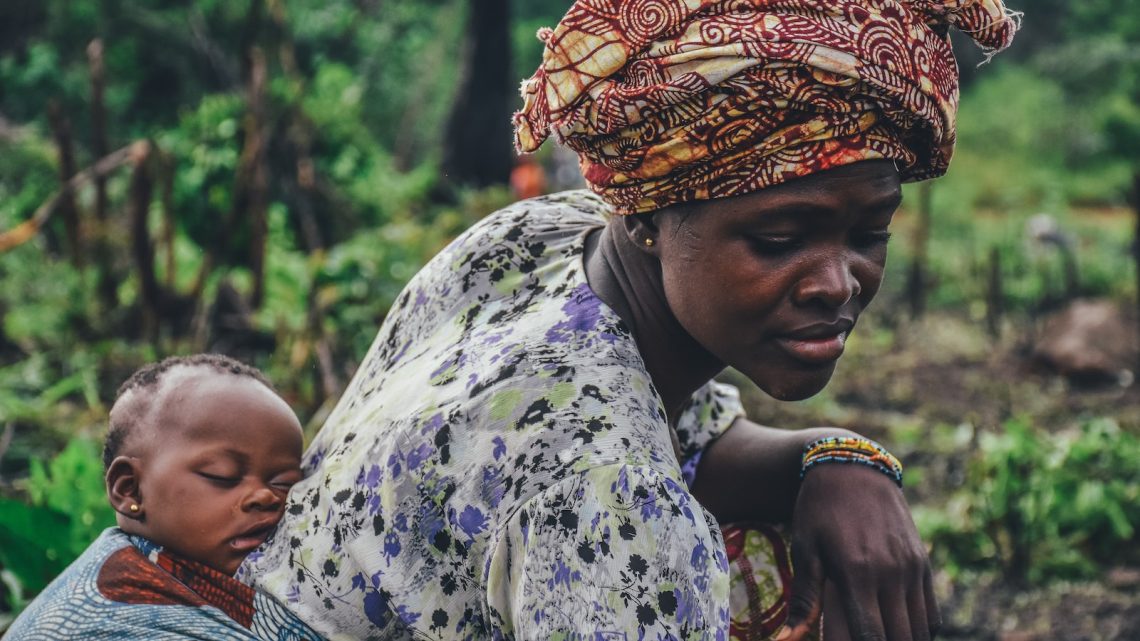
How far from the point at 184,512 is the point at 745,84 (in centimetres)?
111

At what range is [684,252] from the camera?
1618 millimetres

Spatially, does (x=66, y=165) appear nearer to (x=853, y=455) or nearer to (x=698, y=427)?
(x=698, y=427)

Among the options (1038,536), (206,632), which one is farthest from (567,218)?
(1038,536)

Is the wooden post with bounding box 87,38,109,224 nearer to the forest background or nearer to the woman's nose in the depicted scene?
the forest background

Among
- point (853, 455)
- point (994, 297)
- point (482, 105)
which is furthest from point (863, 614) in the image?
point (482, 105)

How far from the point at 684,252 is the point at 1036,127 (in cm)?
1748

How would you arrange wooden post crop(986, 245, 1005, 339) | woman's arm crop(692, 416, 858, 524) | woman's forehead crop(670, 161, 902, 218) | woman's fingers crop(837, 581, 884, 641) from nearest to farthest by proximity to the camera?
woman's forehead crop(670, 161, 902, 218), woman's fingers crop(837, 581, 884, 641), woman's arm crop(692, 416, 858, 524), wooden post crop(986, 245, 1005, 339)

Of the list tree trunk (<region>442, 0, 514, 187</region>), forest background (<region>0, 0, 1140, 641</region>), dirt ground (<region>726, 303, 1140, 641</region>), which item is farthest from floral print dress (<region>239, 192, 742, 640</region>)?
tree trunk (<region>442, 0, 514, 187</region>)

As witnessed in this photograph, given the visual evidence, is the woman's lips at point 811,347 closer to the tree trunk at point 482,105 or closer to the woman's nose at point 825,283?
the woman's nose at point 825,283

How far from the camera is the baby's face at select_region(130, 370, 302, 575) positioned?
1831mm

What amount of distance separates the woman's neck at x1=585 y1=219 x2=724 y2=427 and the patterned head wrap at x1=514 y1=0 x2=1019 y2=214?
14cm

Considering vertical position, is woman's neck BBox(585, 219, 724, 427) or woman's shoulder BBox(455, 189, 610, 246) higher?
woman's shoulder BBox(455, 189, 610, 246)

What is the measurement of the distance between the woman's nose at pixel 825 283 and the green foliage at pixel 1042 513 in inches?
116

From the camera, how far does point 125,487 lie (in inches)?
73.9
